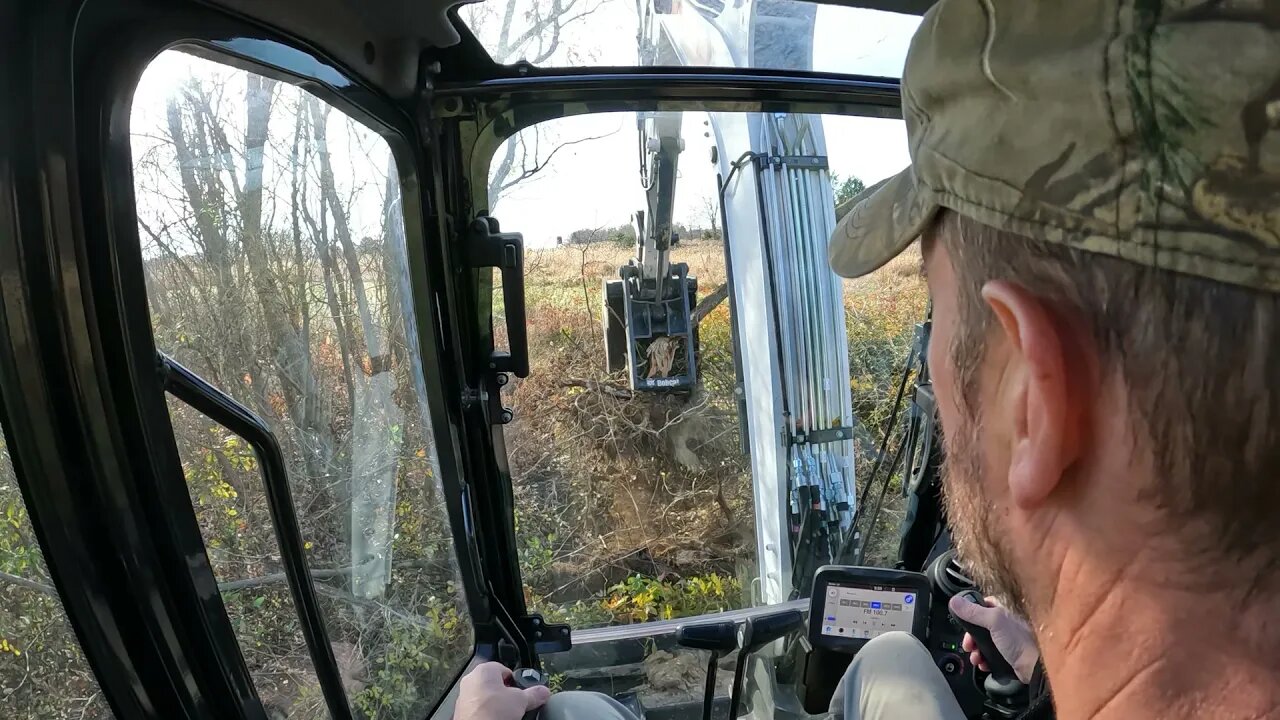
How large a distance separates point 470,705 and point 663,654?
120 centimetres

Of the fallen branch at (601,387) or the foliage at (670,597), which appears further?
the fallen branch at (601,387)

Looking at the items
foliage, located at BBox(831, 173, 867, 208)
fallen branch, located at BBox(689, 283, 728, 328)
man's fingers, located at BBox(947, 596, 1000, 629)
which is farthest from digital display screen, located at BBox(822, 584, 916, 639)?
fallen branch, located at BBox(689, 283, 728, 328)

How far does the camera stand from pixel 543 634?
7.61 ft

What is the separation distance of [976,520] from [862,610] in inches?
57.9

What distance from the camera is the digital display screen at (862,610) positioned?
2.15 meters

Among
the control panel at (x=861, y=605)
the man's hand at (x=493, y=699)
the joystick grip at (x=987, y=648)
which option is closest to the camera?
the man's hand at (x=493, y=699)

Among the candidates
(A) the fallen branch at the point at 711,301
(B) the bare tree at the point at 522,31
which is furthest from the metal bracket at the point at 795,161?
(A) the fallen branch at the point at 711,301

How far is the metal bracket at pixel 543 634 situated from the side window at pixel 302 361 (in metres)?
0.18

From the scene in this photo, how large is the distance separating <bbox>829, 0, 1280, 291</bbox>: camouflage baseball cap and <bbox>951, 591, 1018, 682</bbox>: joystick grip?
166cm

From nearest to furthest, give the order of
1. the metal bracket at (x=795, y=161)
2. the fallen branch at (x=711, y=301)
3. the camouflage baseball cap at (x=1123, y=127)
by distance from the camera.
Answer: the camouflage baseball cap at (x=1123, y=127) < the metal bracket at (x=795, y=161) < the fallen branch at (x=711, y=301)

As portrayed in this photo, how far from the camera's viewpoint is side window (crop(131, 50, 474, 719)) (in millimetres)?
1116

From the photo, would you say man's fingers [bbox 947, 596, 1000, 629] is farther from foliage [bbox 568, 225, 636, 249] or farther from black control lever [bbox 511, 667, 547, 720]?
foliage [bbox 568, 225, 636, 249]

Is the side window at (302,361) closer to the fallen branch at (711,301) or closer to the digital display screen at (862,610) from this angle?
the digital display screen at (862,610)

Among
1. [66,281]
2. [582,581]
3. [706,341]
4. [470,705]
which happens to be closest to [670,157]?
[706,341]
